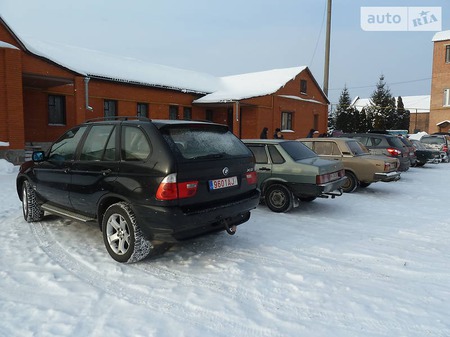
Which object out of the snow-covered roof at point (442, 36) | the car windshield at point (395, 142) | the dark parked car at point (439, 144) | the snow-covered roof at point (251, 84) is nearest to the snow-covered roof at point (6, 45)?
the snow-covered roof at point (251, 84)

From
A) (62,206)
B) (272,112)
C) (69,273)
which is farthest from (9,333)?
(272,112)

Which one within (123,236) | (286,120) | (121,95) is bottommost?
(123,236)

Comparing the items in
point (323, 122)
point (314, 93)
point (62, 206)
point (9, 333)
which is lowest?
point (9, 333)

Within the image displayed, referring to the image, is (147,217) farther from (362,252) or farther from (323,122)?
(323,122)

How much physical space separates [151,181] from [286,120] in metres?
21.8

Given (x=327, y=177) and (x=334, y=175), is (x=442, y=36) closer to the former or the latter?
(x=334, y=175)

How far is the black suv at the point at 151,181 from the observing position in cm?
362

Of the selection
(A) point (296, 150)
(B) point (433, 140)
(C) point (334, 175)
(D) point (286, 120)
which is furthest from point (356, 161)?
(D) point (286, 120)

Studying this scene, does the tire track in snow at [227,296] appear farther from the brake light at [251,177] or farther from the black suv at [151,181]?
the brake light at [251,177]

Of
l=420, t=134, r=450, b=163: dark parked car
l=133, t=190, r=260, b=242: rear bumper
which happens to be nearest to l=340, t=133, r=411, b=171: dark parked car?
l=133, t=190, r=260, b=242: rear bumper

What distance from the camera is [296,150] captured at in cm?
709

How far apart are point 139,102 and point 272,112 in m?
8.71

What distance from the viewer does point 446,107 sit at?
120 feet

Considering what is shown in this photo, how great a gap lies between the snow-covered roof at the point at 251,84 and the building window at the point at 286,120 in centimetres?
236
